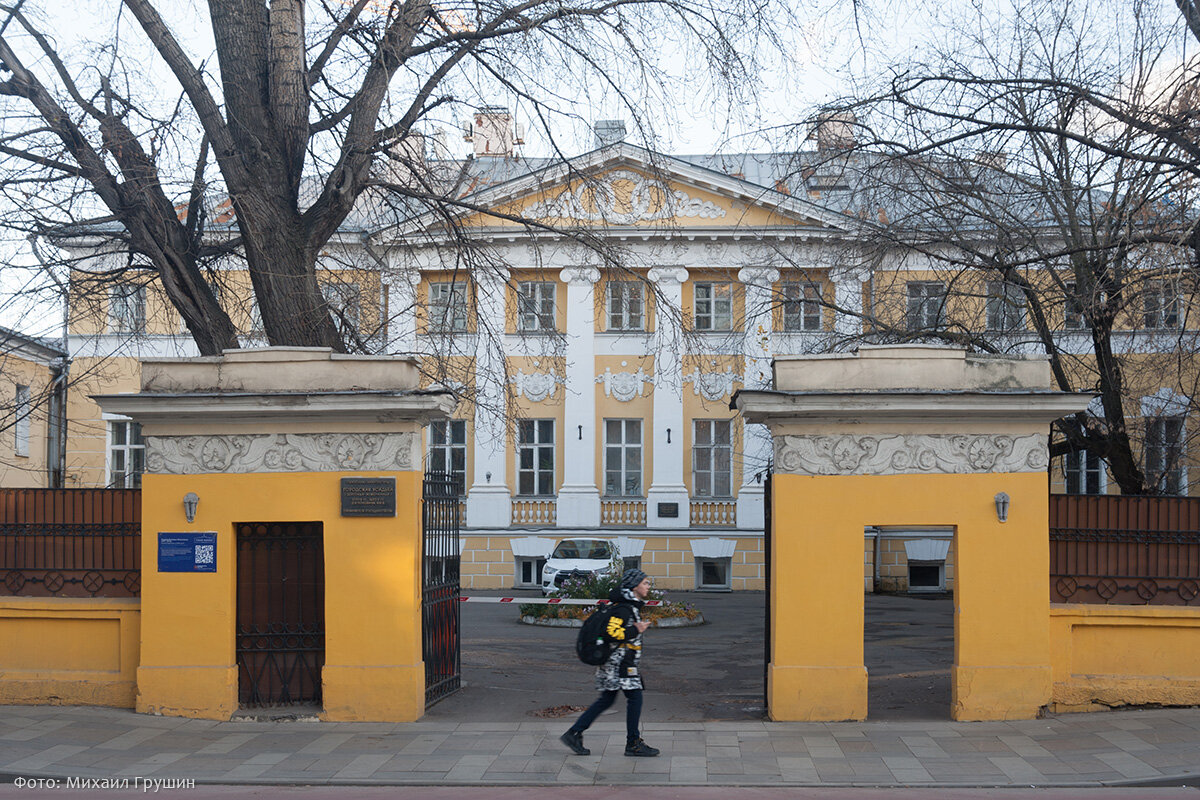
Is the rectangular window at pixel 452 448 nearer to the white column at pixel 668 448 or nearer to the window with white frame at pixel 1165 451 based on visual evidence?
the white column at pixel 668 448

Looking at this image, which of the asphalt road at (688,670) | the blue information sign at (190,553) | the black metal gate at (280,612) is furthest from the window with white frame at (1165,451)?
the blue information sign at (190,553)

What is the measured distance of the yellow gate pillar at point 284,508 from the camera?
37.1ft

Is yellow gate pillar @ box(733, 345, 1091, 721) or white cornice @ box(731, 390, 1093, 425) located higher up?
white cornice @ box(731, 390, 1093, 425)

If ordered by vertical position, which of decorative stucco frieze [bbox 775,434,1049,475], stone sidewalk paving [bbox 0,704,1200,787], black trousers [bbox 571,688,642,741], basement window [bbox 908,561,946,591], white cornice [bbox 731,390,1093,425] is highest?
white cornice [bbox 731,390,1093,425]

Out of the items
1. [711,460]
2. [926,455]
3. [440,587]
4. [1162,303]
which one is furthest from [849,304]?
[711,460]

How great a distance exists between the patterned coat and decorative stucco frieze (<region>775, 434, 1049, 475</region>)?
2.72m

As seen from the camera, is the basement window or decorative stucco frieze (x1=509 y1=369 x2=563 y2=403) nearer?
the basement window

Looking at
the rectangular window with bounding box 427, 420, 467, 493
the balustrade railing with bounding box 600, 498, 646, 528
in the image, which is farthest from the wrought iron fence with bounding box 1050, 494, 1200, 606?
the rectangular window with bounding box 427, 420, 467, 493

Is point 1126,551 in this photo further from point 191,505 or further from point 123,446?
point 123,446

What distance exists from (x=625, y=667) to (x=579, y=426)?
21.6 meters

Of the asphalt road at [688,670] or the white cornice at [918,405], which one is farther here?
the asphalt road at [688,670]

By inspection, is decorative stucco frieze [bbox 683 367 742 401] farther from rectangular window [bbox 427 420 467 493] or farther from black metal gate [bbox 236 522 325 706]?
black metal gate [bbox 236 522 325 706]

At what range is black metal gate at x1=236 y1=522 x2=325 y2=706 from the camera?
11.7m

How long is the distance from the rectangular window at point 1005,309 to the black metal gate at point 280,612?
10.3 m
